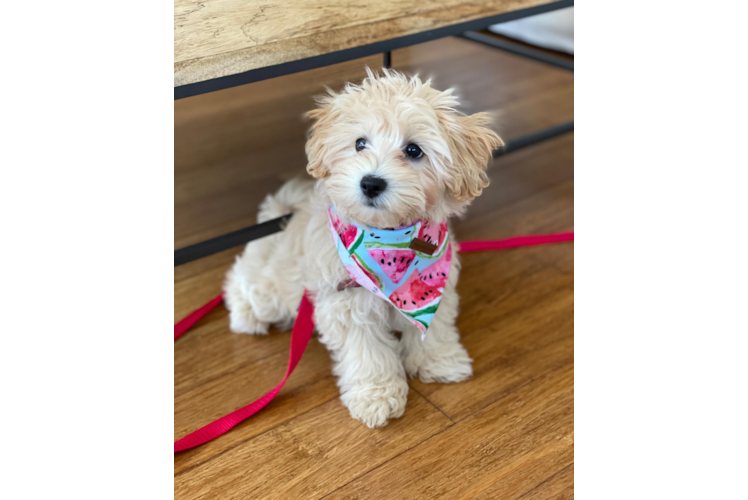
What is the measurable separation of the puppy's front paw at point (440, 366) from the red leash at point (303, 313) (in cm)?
27

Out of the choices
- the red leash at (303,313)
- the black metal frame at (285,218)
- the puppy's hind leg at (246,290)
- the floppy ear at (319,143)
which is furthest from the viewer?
the puppy's hind leg at (246,290)

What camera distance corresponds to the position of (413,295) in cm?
147

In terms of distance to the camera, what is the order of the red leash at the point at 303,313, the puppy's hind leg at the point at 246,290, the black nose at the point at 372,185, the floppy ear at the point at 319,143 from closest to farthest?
the black nose at the point at 372,185 → the floppy ear at the point at 319,143 → the red leash at the point at 303,313 → the puppy's hind leg at the point at 246,290

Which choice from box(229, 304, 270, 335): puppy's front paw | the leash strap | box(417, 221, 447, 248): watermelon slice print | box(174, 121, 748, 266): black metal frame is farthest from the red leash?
box(417, 221, 447, 248): watermelon slice print

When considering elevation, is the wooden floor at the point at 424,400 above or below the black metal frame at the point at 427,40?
below

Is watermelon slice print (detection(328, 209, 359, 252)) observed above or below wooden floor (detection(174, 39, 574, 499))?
above

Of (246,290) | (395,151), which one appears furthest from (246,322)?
(395,151)

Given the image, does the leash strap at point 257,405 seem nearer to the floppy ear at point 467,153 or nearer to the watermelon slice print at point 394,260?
the watermelon slice print at point 394,260

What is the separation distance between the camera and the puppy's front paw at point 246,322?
175 centimetres

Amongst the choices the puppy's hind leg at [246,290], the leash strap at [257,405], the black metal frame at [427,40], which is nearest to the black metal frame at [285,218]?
the black metal frame at [427,40]

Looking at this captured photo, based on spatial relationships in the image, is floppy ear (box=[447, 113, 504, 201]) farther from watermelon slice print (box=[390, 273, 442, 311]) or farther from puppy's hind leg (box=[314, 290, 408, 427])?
puppy's hind leg (box=[314, 290, 408, 427])

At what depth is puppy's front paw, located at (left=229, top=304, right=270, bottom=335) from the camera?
5.74 ft

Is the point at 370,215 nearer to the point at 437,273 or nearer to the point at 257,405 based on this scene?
the point at 437,273
